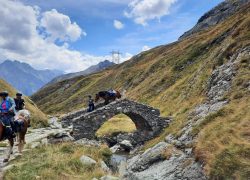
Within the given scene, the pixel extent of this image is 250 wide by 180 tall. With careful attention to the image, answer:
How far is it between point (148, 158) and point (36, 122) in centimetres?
1945

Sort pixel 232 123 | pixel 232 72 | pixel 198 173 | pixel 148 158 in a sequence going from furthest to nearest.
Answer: pixel 232 72 → pixel 148 158 → pixel 232 123 → pixel 198 173

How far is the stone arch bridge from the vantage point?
43406mm

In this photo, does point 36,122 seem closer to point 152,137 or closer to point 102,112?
point 102,112

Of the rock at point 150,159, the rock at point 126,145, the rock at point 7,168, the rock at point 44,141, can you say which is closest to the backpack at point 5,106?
the rock at point 7,168

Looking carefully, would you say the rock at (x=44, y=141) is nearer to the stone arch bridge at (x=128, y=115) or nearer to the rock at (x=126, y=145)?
the stone arch bridge at (x=128, y=115)

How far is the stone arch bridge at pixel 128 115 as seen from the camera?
43406 mm

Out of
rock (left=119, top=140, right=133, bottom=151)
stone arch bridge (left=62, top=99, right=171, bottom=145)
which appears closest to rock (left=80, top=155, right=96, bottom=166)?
stone arch bridge (left=62, top=99, right=171, bottom=145)

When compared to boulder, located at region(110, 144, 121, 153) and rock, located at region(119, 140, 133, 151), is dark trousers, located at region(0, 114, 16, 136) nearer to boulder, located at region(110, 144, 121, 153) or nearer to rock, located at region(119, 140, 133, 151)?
boulder, located at region(110, 144, 121, 153)

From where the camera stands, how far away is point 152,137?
49156mm

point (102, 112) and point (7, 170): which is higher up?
point (102, 112)

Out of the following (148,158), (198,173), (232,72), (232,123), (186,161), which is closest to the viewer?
(198,173)

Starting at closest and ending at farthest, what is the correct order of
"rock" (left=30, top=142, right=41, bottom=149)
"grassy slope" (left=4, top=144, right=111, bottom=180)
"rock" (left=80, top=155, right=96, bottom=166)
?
"grassy slope" (left=4, top=144, right=111, bottom=180) → "rock" (left=80, top=155, right=96, bottom=166) → "rock" (left=30, top=142, right=41, bottom=149)

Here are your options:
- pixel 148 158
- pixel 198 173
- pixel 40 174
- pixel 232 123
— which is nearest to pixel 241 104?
pixel 232 123

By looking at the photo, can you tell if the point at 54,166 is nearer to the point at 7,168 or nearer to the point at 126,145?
the point at 7,168
